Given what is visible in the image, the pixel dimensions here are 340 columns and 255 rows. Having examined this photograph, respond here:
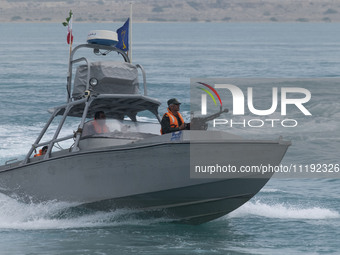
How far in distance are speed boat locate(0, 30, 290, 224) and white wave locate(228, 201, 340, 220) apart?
5.13ft

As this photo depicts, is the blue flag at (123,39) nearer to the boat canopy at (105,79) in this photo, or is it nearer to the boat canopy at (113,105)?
the boat canopy at (105,79)

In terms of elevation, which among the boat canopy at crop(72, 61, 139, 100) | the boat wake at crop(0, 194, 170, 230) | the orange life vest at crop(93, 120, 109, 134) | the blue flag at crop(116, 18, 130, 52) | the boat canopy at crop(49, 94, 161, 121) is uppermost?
the blue flag at crop(116, 18, 130, 52)

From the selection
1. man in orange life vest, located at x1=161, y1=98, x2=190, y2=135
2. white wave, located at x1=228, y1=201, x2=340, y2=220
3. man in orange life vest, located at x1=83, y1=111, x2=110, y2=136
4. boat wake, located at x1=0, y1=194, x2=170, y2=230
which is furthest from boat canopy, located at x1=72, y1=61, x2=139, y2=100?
white wave, located at x1=228, y1=201, x2=340, y2=220

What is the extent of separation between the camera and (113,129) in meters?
13.0

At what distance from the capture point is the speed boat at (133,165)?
11.5 m

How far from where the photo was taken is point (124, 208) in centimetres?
1233

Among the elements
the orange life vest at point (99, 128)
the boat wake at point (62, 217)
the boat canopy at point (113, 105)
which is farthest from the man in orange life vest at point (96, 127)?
the boat wake at point (62, 217)

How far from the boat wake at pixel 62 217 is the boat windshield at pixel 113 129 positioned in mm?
1319

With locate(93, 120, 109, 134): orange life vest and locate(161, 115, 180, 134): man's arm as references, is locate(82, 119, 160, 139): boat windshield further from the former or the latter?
locate(161, 115, 180, 134): man's arm

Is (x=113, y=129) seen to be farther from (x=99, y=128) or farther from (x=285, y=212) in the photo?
(x=285, y=212)

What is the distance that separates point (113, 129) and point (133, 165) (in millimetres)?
1428

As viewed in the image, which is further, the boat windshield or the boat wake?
the boat windshield

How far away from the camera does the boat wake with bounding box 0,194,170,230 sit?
12570 mm

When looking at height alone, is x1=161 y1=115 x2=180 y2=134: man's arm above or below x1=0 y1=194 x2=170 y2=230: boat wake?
above
